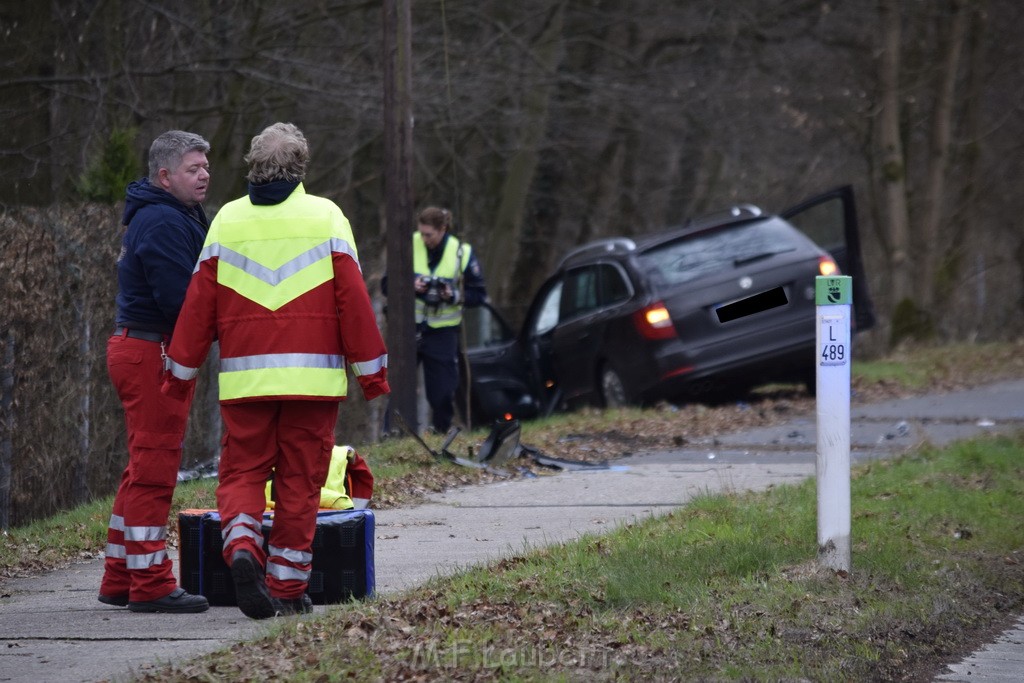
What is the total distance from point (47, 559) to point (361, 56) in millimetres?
11769

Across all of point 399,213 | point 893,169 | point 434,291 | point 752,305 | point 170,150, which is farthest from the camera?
point 893,169

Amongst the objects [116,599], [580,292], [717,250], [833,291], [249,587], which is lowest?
[116,599]

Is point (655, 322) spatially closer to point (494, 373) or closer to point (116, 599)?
point (494, 373)

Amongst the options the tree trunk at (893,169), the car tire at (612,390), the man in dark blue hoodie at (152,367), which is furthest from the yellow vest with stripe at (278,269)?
the tree trunk at (893,169)

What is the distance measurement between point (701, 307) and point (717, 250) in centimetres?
62

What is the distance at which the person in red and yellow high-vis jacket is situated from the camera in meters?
5.62

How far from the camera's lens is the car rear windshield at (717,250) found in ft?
44.9

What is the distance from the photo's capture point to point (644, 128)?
82.1ft

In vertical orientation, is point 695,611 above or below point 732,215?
below

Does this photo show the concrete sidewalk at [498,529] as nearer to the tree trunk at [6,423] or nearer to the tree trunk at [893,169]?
the tree trunk at [6,423]

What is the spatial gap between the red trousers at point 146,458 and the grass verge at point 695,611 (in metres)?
0.85

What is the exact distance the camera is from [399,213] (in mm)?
11695

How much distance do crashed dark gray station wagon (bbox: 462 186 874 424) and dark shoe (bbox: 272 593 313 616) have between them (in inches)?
316

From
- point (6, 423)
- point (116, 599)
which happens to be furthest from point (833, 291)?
point (6, 423)
